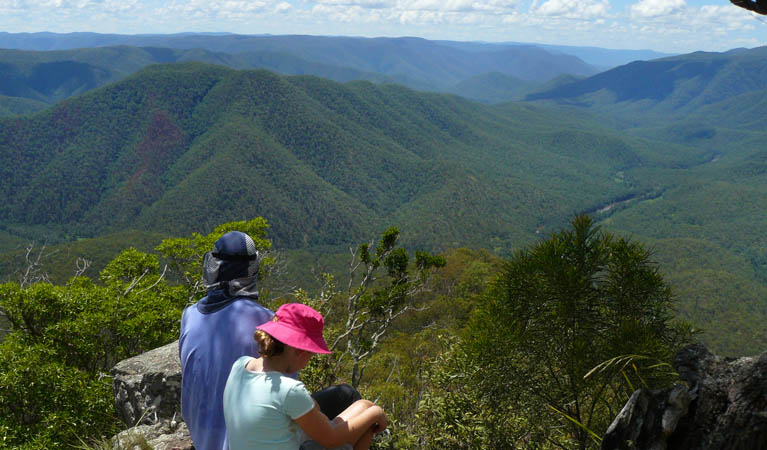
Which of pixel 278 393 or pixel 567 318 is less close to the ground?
pixel 278 393

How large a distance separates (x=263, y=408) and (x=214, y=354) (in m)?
0.73

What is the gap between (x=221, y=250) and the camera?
3760 mm

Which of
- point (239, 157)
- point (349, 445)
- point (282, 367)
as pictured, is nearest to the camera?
point (282, 367)

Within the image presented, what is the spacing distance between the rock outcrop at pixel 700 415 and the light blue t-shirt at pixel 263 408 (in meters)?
1.98

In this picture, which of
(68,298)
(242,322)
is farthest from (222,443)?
(68,298)

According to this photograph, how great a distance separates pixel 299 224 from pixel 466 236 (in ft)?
169

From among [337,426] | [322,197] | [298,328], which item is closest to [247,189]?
[322,197]

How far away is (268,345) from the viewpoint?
3072 mm

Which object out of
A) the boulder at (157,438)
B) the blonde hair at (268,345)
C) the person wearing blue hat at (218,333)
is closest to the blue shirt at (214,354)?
the person wearing blue hat at (218,333)

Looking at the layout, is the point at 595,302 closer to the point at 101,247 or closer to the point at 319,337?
the point at 319,337

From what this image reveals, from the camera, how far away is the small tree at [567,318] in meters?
5.67

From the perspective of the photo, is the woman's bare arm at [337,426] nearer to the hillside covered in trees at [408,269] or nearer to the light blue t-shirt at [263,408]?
the light blue t-shirt at [263,408]

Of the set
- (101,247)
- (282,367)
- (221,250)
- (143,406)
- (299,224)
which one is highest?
(221,250)

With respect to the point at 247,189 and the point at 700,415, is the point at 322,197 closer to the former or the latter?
the point at 247,189
